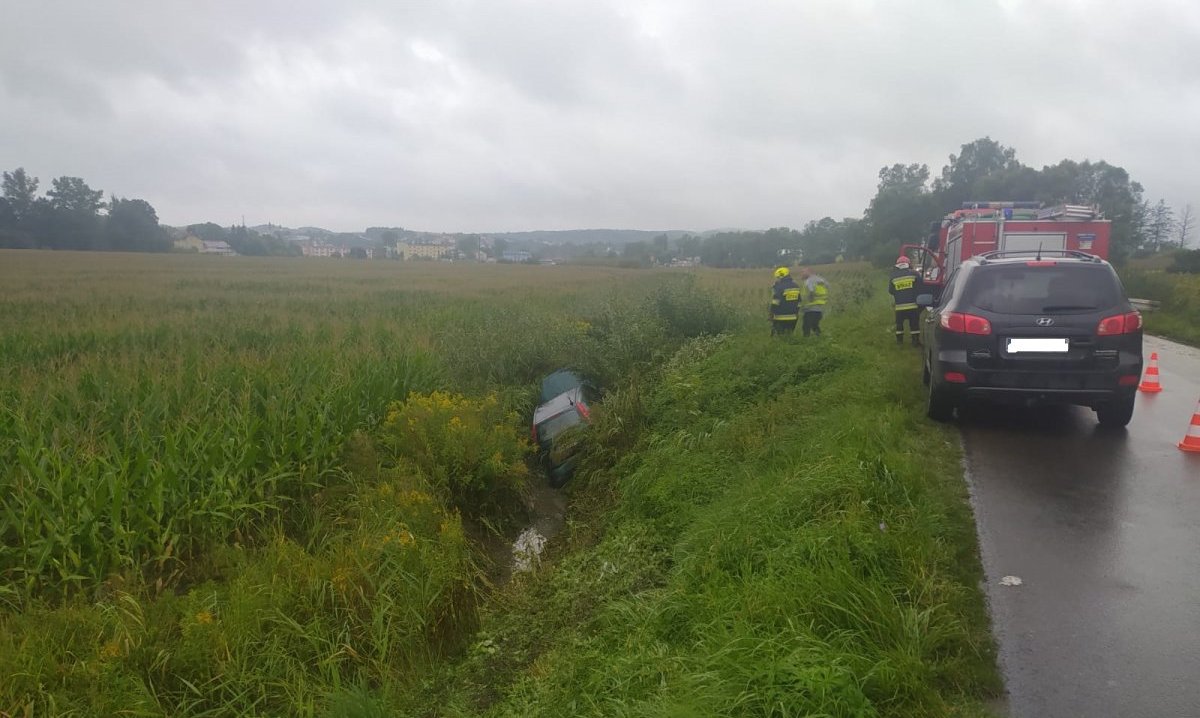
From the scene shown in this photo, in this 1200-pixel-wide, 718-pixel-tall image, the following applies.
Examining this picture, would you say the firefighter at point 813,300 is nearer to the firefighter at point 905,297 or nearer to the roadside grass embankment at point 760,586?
the firefighter at point 905,297

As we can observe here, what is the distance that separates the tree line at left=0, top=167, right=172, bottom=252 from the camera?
18.4 m

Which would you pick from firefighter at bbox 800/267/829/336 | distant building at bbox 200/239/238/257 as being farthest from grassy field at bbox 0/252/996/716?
distant building at bbox 200/239/238/257

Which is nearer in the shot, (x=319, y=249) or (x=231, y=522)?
(x=231, y=522)

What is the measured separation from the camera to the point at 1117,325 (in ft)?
20.3

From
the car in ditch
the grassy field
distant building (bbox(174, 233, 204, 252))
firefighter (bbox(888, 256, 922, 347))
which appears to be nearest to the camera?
the grassy field

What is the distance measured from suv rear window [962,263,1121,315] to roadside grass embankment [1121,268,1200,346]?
1035 cm

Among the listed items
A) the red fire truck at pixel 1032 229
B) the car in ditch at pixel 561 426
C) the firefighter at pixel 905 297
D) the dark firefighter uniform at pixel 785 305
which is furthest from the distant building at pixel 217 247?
the firefighter at pixel 905 297

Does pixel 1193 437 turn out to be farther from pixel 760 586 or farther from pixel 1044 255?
pixel 760 586

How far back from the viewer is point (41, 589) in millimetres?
4328

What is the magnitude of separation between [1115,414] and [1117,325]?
1.07m

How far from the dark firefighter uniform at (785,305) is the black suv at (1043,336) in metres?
4.88

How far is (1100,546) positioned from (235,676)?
16.1ft

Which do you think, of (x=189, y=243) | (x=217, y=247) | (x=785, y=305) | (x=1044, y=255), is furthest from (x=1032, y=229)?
(x=217, y=247)

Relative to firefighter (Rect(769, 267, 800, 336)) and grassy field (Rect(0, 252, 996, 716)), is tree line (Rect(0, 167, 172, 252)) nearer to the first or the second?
grassy field (Rect(0, 252, 996, 716))
